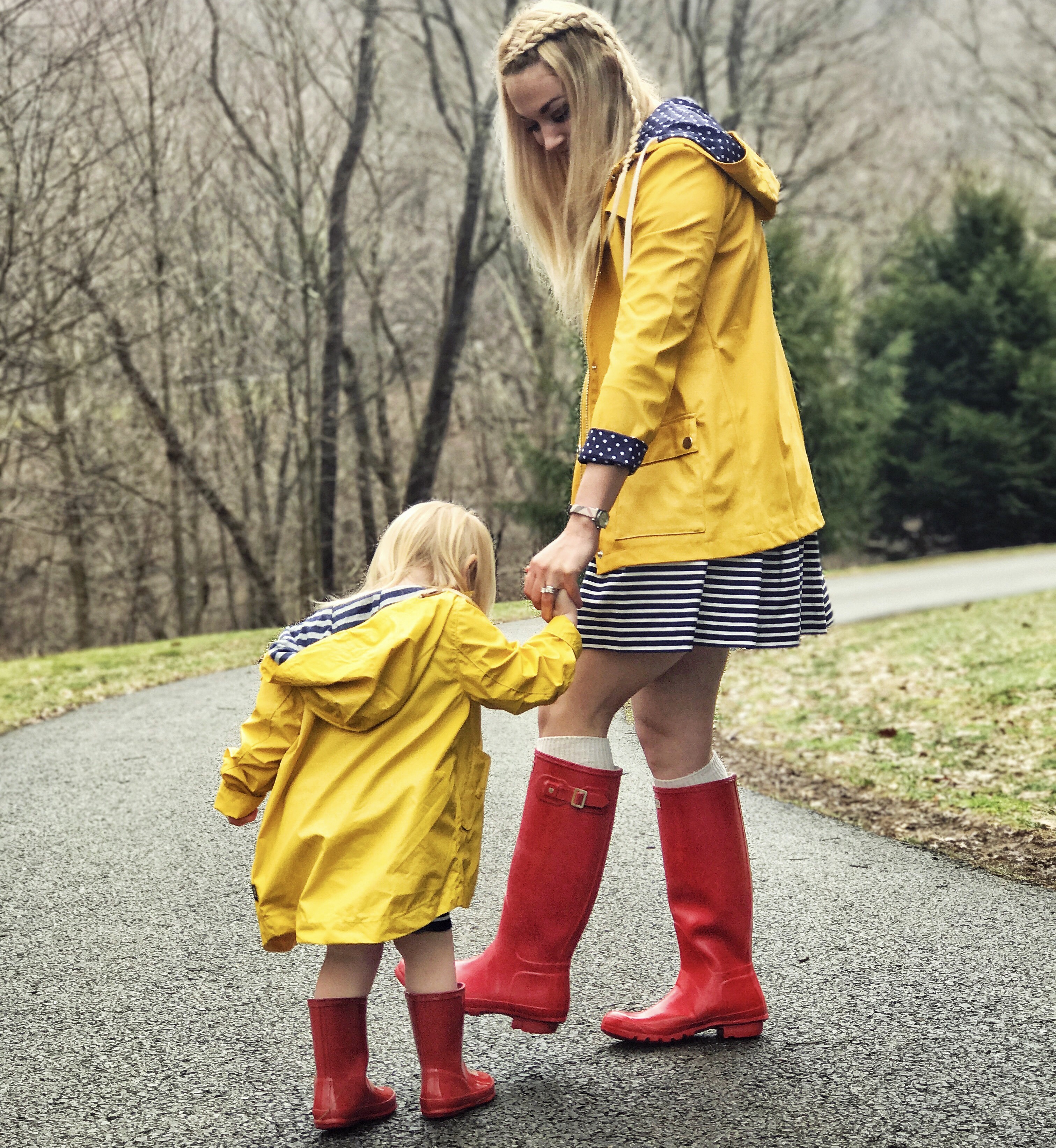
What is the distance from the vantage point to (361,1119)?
207 centimetres

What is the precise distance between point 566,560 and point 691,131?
0.78 meters

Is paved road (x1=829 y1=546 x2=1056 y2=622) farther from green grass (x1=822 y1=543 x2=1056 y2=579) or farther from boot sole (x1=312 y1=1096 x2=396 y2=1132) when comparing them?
boot sole (x1=312 y1=1096 x2=396 y2=1132)

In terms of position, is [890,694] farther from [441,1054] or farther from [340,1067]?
[340,1067]

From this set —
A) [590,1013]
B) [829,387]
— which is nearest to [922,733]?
[590,1013]

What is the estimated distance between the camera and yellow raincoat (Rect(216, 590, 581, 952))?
6.68 feet

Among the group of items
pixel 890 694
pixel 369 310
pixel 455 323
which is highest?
pixel 369 310

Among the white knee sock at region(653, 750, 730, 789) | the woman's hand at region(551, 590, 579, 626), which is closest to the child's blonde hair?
the woman's hand at region(551, 590, 579, 626)

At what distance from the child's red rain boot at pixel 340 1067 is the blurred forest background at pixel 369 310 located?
8.96 metres

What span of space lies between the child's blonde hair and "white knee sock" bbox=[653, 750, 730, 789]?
52cm

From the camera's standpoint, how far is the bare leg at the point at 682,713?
234 cm

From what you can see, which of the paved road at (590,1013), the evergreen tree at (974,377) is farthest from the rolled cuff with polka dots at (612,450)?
the evergreen tree at (974,377)

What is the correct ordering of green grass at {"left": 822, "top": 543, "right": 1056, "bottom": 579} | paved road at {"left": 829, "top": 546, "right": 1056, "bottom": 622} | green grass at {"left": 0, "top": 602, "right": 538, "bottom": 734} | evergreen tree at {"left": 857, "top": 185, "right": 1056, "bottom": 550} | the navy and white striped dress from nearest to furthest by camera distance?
the navy and white striped dress, green grass at {"left": 0, "top": 602, "right": 538, "bottom": 734}, paved road at {"left": 829, "top": 546, "right": 1056, "bottom": 622}, green grass at {"left": 822, "top": 543, "right": 1056, "bottom": 579}, evergreen tree at {"left": 857, "top": 185, "right": 1056, "bottom": 550}

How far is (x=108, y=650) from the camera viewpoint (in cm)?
1130

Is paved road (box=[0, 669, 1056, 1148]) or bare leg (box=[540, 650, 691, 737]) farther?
bare leg (box=[540, 650, 691, 737])
